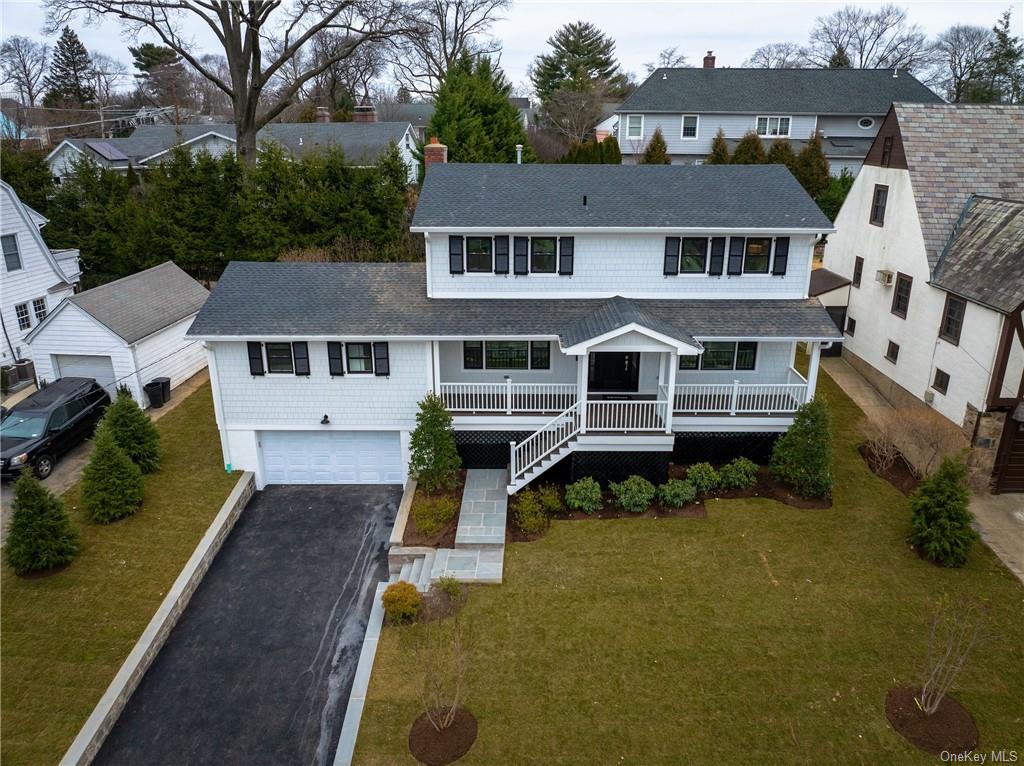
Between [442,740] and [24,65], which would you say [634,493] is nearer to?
[442,740]

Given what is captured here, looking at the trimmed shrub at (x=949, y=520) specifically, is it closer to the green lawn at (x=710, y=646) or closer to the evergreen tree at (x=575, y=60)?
the green lawn at (x=710, y=646)

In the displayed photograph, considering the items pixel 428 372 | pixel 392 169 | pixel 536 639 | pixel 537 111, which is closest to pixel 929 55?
pixel 537 111

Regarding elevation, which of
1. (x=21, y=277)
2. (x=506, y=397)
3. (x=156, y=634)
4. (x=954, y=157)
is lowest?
(x=156, y=634)

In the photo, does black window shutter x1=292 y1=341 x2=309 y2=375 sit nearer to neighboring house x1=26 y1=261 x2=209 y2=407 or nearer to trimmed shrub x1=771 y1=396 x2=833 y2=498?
neighboring house x1=26 y1=261 x2=209 y2=407

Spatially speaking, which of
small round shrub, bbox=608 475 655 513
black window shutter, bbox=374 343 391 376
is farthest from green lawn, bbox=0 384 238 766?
small round shrub, bbox=608 475 655 513

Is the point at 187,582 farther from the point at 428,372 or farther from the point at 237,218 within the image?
the point at 237,218

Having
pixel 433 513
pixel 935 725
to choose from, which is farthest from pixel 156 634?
pixel 935 725
